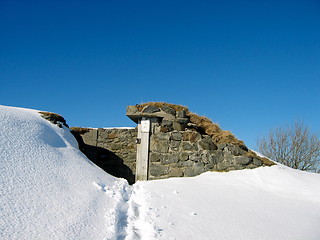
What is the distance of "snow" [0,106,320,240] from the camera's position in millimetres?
2477

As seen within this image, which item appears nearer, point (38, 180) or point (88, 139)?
point (38, 180)

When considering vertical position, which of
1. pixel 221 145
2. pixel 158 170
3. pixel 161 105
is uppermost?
pixel 161 105

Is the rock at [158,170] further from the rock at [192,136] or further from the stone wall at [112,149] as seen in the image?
the stone wall at [112,149]

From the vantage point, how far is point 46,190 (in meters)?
2.98

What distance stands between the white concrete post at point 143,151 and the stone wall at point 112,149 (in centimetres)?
261

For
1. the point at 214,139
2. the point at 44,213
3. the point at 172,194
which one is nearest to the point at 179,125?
the point at 214,139

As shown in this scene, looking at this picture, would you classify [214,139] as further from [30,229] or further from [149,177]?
[30,229]

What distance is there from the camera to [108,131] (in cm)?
887

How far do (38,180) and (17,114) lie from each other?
246 cm

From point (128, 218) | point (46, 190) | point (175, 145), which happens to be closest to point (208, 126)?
point (175, 145)

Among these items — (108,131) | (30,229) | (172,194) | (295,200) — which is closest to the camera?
(30,229)

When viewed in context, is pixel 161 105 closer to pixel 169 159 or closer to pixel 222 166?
pixel 169 159

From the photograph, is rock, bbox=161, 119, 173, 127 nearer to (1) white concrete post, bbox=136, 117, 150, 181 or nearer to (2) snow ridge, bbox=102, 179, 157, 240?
(1) white concrete post, bbox=136, 117, 150, 181

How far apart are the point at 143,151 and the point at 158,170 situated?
0.57 m
